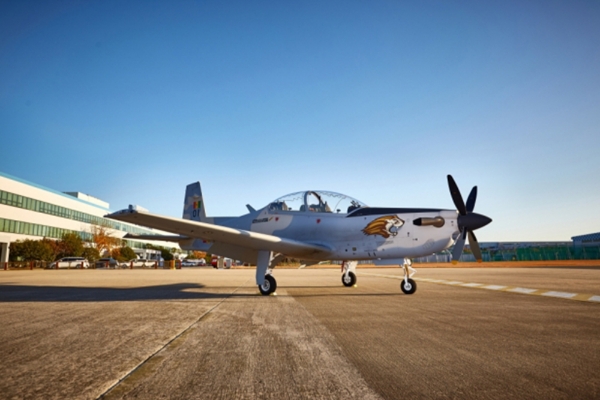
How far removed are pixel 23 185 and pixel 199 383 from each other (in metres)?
60.2

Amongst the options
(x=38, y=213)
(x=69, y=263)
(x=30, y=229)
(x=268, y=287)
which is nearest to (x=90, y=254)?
(x=30, y=229)

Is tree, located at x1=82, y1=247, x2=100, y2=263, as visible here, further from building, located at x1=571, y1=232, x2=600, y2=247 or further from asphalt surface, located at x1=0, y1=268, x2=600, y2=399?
building, located at x1=571, y1=232, x2=600, y2=247

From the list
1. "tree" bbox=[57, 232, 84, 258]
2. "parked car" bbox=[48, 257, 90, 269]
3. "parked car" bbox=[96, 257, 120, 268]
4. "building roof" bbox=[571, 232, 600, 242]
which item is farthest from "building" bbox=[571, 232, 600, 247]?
"tree" bbox=[57, 232, 84, 258]

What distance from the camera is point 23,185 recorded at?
49000 millimetres

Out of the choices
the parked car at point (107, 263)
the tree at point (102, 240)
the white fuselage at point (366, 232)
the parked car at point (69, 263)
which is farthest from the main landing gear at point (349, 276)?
the tree at point (102, 240)

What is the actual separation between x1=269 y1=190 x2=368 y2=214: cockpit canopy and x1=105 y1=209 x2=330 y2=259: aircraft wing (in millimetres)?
1390

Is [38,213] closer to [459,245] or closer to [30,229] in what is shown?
[30,229]

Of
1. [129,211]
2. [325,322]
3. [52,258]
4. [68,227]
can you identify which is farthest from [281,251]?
[68,227]

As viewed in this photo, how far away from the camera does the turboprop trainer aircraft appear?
9357 mm

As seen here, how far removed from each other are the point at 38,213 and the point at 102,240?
12.9 meters

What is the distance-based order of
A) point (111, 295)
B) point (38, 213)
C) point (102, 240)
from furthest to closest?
point (102, 240)
point (38, 213)
point (111, 295)

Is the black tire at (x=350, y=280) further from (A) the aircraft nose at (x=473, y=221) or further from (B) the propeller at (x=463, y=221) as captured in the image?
(A) the aircraft nose at (x=473, y=221)

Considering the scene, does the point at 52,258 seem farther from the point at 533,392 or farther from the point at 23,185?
the point at 533,392

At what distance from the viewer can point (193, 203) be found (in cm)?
1556
